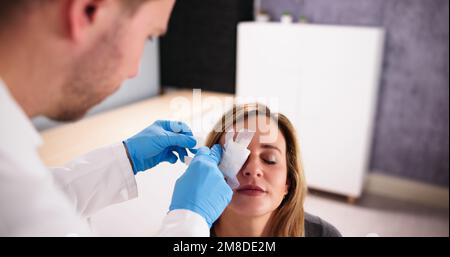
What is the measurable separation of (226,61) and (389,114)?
145cm

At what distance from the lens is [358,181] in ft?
10.9

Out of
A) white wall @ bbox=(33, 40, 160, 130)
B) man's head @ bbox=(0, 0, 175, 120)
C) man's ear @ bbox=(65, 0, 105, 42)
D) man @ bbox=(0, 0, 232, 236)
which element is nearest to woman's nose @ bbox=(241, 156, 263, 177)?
man @ bbox=(0, 0, 232, 236)

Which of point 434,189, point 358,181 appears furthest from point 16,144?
point 434,189

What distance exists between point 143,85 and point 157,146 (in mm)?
2324

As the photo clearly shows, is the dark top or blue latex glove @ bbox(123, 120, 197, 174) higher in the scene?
blue latex glove @ bbox(123, 120, 197, 174)

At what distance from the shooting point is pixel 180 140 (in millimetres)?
1368

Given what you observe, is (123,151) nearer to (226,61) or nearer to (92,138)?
(92,138)

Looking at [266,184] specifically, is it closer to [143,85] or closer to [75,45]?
[75,45]

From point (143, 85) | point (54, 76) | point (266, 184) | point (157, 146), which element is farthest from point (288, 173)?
point (143, 85)

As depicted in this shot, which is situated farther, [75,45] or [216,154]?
[216,154]

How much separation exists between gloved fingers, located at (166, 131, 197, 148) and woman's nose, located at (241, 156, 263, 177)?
200mm

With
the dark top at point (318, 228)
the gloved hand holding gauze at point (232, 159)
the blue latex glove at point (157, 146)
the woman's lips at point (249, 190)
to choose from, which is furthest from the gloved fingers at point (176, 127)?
the dark top at point (318, 228)

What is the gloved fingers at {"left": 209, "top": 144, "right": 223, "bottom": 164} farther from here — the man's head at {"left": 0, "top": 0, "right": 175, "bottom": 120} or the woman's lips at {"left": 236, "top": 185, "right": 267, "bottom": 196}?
the man's head at {"left": 0, "top": 0, "right": 175, "bottom": 120}

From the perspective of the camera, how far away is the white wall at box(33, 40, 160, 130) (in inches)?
129
